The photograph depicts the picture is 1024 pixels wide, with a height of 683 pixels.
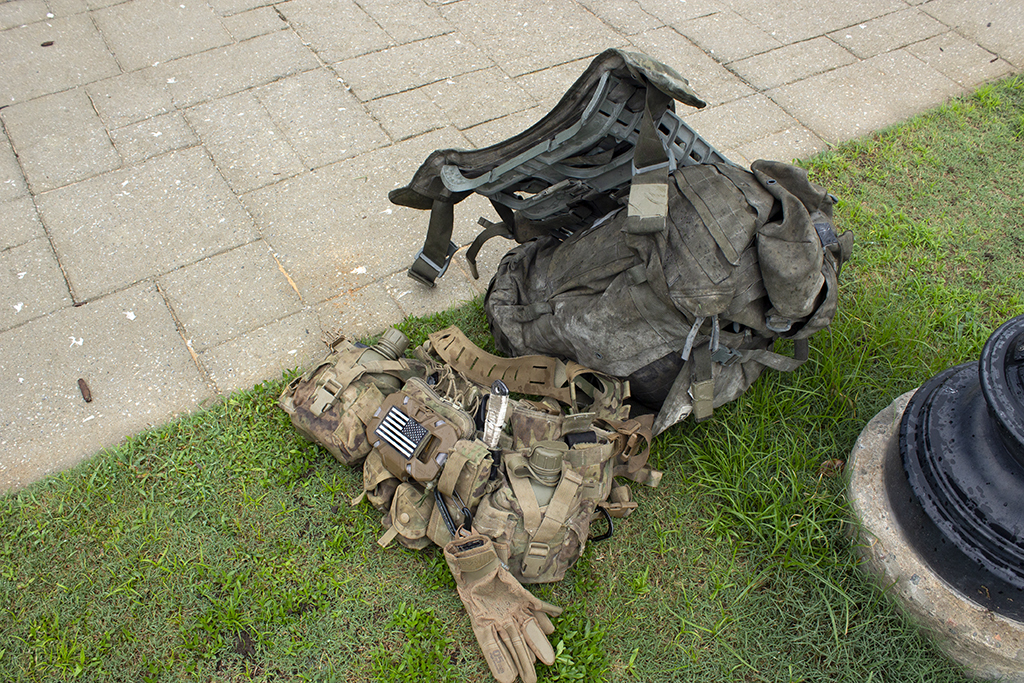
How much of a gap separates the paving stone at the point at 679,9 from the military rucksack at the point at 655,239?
3.35 meters

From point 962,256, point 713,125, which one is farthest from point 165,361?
→ point 962,256

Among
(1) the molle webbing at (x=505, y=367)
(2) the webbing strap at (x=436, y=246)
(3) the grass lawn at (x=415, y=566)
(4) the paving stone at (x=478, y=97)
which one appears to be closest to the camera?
(3) the grass lawn at (x=415, y=566)

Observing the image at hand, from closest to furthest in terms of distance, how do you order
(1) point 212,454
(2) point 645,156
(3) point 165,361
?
(2) point 645,156 → (1) point 212,454 → (3) point 165,361

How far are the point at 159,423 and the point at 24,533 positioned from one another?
66 cm

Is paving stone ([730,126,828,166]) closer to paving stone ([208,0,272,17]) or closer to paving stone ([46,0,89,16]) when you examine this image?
paving stone ([208,0,272,17])

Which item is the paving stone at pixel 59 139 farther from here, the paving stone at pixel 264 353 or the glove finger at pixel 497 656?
the glove finger at pixel 497 656

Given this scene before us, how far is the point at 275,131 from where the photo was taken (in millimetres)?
4539

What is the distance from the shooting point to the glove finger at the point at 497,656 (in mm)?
2383

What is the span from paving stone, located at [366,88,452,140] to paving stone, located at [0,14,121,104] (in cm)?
196

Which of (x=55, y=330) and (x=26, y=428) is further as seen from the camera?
(x=55, y=330)

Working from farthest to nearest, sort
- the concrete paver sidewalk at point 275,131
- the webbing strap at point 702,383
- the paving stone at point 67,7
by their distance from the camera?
the paving stone at point 67,7 < the concrete paver sidewalk at point 275,131 < the webbing strap at point 702,383

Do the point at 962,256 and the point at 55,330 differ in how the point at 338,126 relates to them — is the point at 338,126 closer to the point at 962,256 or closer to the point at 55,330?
the point at 55,330

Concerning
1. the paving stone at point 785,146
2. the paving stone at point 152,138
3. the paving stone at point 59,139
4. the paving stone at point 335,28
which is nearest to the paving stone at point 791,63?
the paving stone at point 785,146

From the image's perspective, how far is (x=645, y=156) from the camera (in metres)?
2.35
